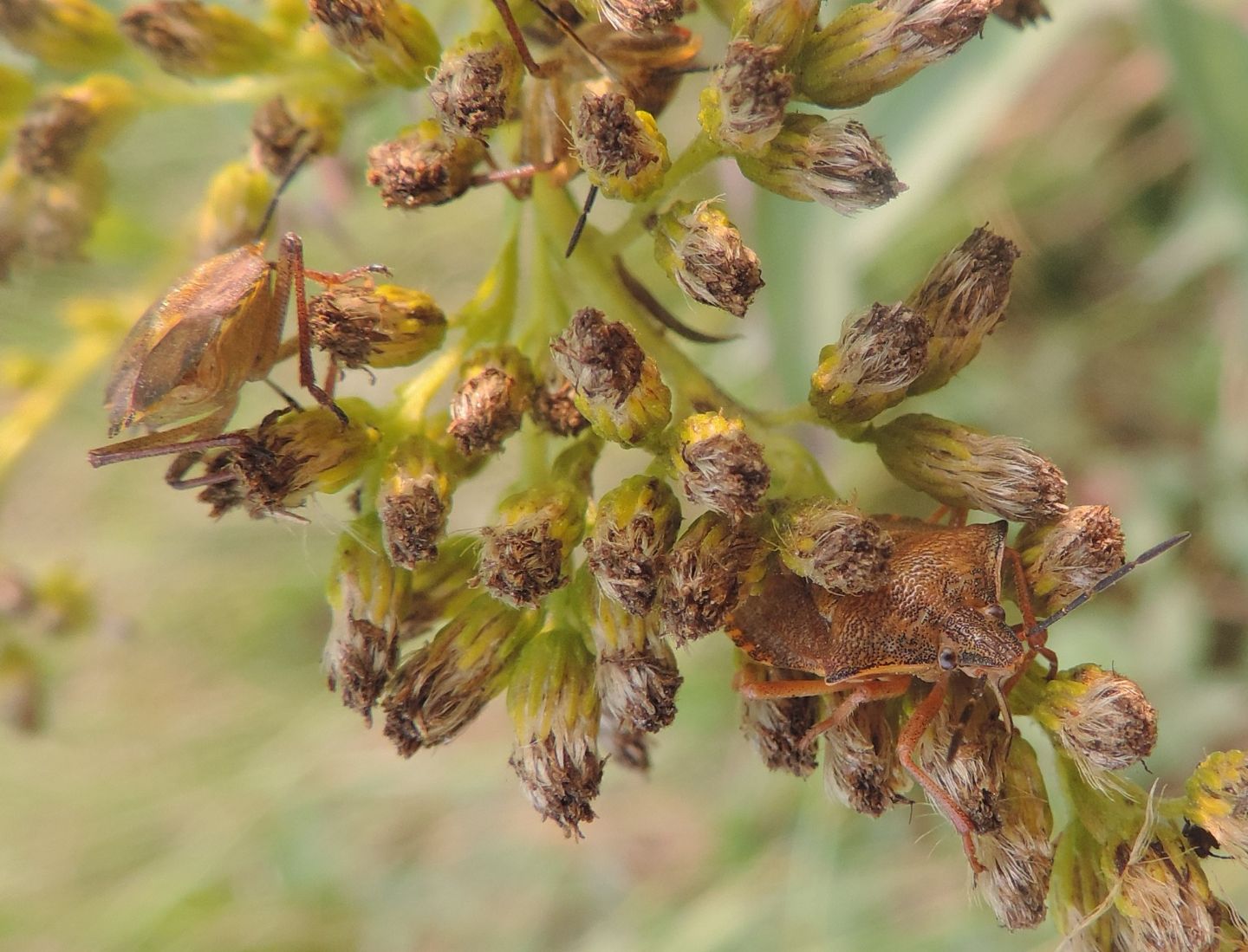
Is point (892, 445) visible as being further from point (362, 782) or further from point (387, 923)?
point (387, 923)

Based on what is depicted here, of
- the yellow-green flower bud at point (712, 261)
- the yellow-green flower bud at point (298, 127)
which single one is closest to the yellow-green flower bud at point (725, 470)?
the yellow-green flower bud at point (712, 261)

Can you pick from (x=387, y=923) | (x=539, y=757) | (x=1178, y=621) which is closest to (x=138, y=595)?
(x=387, y=923)

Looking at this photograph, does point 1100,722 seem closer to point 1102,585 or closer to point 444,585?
point 1102,585

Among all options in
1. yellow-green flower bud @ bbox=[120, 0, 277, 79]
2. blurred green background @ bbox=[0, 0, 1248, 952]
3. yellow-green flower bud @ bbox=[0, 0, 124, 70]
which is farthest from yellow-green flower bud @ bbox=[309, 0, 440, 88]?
blurred green background @ bbox=[0, 0, 1248, 952]

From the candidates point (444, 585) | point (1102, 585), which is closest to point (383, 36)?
point (444, 585)

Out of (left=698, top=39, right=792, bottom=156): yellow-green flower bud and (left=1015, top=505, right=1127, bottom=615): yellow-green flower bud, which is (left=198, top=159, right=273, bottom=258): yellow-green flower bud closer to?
(left=698, top=39, right=792, bottom=156): yellow-green flower bud
